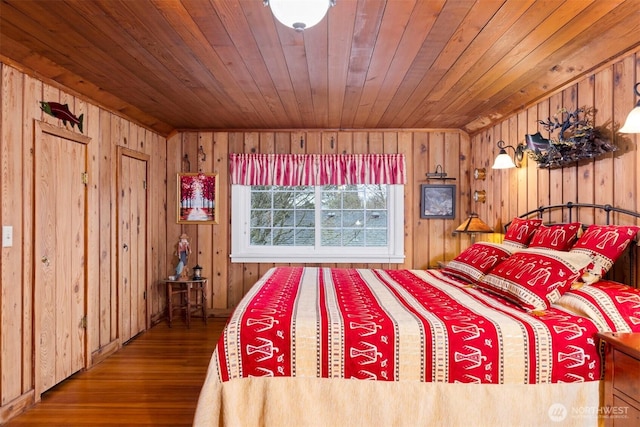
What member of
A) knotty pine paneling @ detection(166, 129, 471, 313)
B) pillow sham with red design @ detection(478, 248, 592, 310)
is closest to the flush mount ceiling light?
pillow sham with red design @ detection(478, 248, 592, 310)

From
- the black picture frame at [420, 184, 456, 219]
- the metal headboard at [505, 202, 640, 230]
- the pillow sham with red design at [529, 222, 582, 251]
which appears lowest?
the pillow sham with red design at [529, 222, 582, 251]

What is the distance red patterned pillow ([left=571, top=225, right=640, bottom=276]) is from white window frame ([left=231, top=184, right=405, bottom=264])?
2365 millimetres

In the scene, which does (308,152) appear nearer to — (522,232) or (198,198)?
(198,198)

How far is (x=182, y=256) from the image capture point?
4.27 m

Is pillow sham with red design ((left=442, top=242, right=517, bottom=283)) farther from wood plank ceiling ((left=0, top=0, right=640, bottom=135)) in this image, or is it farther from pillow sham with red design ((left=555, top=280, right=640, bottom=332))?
wood plank ceiling ((left=0, top=0, right=640, bottom=135))

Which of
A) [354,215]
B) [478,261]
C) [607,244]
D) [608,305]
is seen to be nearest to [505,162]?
[478,261]

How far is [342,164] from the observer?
14.5ft

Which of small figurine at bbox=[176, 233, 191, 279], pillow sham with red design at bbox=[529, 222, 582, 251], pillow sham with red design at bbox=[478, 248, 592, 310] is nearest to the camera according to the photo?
pillow sham with red design at bbox=[478, 248, 592, 310]

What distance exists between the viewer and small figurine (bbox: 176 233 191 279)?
13.8 feet

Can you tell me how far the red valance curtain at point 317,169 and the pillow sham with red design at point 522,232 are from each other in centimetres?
157

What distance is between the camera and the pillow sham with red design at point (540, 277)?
202 centimetres

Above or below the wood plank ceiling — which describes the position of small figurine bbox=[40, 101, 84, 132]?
below

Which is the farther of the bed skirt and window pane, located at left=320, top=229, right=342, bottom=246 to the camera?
window pane, located at left=320, top=229, right=342, bottom=246

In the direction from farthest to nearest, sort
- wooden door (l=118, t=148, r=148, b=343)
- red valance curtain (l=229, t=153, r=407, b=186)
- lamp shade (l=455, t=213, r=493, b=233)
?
red valance curtain (l=229, t=153, r=407, b=186) → lamp shade (l=455, t=213, r=493, b=233) → wooden door (l=118, t=148, r=148, b=343)
